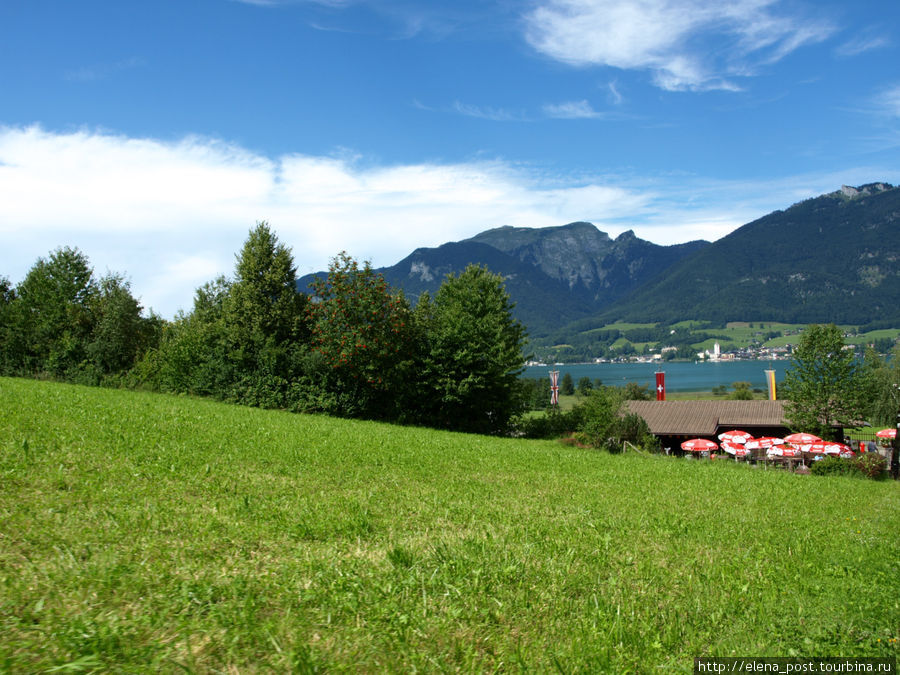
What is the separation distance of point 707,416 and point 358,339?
3767 cm

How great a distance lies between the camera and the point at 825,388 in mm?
47562

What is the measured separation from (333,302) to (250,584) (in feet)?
85.7

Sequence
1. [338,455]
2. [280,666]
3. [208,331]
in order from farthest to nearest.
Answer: [208,331] < [338,455] < [280,666]

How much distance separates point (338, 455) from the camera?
1158 centimetres

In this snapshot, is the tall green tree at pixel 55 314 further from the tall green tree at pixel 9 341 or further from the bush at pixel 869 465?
the bush at pixel 869 465

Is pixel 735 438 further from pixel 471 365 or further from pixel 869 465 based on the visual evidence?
pixel 471 365

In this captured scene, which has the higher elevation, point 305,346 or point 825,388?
point 305,346

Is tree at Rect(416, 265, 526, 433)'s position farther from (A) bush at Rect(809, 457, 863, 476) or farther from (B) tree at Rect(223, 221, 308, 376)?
Answer: (A) bush at Rect(809, 457, 863, 476)

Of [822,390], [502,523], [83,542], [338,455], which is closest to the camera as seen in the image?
[83,542]

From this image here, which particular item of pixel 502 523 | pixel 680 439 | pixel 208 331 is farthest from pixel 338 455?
pixel 680 439

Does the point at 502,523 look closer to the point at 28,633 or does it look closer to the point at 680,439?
the point at 28,633

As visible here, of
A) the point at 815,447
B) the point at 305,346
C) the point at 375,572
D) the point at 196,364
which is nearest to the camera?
the point at 375,572

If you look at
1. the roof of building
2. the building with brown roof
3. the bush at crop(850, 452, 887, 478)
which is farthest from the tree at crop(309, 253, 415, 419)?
the roof of building

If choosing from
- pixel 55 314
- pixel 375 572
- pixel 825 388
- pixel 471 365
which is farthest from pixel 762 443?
pixel 55 314
